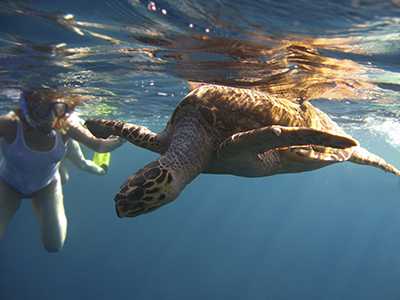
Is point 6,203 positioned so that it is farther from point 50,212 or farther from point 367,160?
point 367,160

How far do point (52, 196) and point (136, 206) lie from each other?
610 centimetres

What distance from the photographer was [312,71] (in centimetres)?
768

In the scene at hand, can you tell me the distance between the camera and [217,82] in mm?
9133

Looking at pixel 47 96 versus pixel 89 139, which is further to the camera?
pixel 47 96

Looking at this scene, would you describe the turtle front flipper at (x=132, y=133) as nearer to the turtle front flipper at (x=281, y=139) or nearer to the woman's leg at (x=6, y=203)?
the turtle front flipper at (x=281, y=139)

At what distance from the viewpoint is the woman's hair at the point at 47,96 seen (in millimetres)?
9734

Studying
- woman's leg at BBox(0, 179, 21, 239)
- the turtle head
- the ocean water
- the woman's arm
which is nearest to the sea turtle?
the turtle head

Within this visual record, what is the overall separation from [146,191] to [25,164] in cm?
559

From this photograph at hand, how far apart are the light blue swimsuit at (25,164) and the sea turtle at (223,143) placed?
2.63 m

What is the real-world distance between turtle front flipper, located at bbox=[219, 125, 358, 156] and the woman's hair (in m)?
6.77

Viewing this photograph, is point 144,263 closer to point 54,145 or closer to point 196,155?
point 54,145

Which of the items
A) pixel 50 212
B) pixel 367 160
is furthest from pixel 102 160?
pixel 367 160

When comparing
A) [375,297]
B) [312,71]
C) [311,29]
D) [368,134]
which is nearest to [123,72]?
[312,71]

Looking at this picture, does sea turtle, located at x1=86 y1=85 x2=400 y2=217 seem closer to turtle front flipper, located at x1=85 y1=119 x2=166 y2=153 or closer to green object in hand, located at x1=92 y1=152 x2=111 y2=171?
turtle front flipper, located at x1=85 y1=119 x2=166 y2=153
